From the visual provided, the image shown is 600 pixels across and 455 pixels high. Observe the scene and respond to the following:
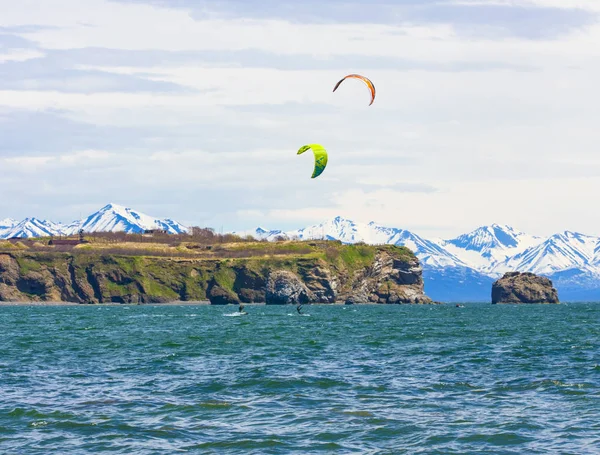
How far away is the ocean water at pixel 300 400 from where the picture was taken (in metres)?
33.9

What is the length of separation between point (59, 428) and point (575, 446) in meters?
20.3

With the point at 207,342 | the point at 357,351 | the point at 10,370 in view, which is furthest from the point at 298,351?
the point at 10,370

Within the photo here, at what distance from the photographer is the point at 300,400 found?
143 ft

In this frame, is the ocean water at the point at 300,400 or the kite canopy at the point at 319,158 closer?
the ocean water at the point at 300,400

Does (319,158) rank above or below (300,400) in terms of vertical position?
above

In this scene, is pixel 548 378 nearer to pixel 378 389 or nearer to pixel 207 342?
pixel 378 389

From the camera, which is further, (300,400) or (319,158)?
(319,158)

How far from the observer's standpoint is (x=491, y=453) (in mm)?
32188

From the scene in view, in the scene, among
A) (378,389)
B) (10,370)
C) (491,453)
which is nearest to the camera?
(491,453)

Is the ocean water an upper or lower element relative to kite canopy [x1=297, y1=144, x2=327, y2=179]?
lower

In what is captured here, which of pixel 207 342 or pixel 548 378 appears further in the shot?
pixel 207 342

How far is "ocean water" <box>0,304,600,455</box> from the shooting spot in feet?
111

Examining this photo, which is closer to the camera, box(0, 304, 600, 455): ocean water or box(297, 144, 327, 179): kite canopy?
box(0, 304, 600, 455): ocean water

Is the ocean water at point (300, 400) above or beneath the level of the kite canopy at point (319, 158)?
beneath
